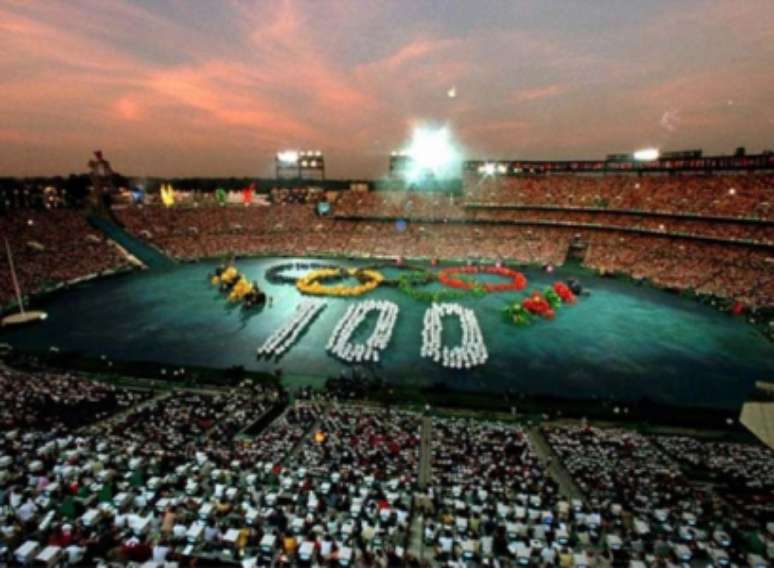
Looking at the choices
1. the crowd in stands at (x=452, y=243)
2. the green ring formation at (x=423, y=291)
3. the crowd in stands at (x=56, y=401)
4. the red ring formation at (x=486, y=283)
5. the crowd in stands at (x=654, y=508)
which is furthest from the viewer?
the red ring formation at (x=486, y=283)

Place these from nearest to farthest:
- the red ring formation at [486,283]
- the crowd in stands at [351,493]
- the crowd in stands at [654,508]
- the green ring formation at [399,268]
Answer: the crowd in stands at [351,493], the crowd in stands at [654,508], the red ring formation at [486,283], the green ring formation at [399,268]

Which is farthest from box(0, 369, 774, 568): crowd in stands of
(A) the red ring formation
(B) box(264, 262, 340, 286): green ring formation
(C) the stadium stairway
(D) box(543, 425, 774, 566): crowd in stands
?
(C) the stadium stairway

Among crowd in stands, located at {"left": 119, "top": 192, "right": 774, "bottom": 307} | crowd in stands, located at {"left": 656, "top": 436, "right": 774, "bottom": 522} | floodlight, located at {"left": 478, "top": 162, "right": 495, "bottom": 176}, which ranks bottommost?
crowd in stands, located at {"left": 656, "top": 436, "right": 774, "bottom": 522}

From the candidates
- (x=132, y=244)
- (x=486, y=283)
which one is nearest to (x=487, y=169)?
(x=486, y=283)

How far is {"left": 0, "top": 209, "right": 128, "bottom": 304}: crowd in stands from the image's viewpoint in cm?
5690

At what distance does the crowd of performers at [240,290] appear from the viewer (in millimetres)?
51281

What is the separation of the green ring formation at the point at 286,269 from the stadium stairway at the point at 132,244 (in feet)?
58.2

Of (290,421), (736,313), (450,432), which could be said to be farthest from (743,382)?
(290,421)

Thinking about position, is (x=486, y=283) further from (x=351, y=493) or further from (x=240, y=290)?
(x=351, y=493)

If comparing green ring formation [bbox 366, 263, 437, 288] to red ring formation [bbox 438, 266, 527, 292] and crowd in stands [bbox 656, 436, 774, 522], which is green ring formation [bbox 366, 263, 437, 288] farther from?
crowd in stands [bbox 656, 436, 774, 522]

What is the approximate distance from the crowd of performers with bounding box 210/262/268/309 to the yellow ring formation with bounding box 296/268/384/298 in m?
5.98

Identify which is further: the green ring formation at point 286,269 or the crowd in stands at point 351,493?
the green ring formation at point 286,269

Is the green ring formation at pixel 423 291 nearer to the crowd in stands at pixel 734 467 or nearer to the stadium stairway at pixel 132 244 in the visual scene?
the crowd in stands at pixel 734 467

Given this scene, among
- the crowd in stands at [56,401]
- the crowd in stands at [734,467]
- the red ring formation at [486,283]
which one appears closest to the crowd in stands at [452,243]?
the red ring formation at [486,283]
